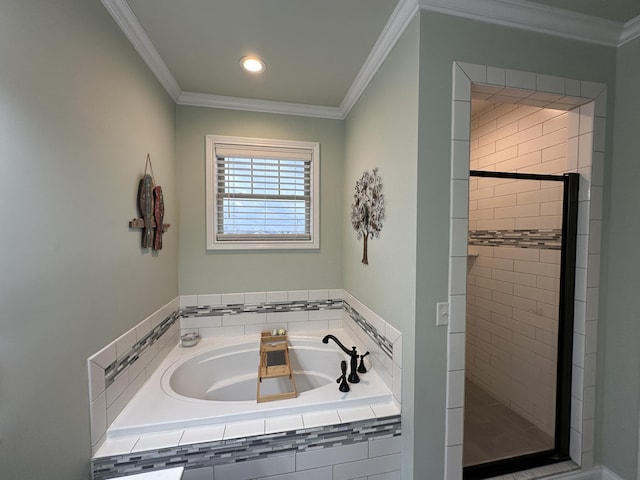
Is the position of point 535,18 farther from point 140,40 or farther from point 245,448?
point 245,448

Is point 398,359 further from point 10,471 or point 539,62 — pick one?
point 539,62

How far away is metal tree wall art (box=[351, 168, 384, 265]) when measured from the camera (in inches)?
66.2

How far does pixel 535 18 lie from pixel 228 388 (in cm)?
305

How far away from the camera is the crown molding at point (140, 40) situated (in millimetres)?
1258

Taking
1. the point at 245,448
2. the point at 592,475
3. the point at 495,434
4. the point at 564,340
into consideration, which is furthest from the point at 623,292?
the point at 245,448

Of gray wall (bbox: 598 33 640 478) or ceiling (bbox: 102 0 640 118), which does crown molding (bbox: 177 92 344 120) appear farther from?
gray wall (bbox: 598 33 640 478)

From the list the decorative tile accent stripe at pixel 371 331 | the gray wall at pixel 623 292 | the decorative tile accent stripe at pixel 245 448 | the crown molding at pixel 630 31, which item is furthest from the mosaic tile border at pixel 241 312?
the crown molding at pixel 630 31

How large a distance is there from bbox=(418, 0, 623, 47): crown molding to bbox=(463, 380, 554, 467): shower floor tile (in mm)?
2418

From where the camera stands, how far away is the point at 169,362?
1896 millimetres

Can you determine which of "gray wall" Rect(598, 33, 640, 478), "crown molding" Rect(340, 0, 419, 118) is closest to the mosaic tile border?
"gray wall" Rect(598, 33, 640, 478)

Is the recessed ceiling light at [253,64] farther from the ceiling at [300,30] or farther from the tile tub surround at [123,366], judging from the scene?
the tile tub surround at [123,366]

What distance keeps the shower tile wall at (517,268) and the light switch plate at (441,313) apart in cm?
95

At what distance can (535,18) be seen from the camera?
1.27m

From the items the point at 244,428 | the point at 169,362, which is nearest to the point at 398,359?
the point at 244,428
